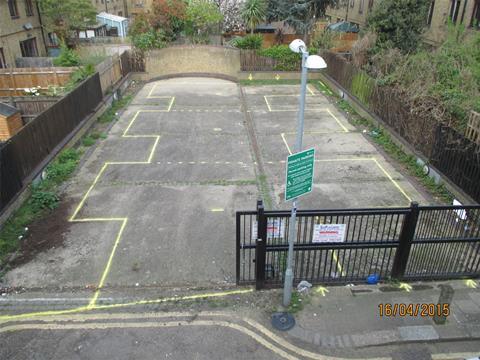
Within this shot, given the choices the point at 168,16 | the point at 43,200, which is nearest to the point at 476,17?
the point at 168,16

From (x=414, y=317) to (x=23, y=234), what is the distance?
884 cm

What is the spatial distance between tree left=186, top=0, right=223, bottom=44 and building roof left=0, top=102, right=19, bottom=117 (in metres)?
16.7

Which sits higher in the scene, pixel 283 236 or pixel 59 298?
pixel 283 236

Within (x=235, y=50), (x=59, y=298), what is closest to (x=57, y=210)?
(x=59, y=298)

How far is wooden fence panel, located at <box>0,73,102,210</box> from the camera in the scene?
1026 cm

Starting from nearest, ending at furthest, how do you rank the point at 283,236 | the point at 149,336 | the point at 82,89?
the point at 149,336 → the point at 283,236 → the point at 82,89

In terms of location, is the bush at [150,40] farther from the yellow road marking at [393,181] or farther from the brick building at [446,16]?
the yellow road marking at [393,181]

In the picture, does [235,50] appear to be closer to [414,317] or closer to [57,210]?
[57,210]

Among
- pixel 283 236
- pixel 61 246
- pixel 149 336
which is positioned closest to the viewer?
pixel 149 336

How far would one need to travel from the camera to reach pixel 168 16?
93.6ft

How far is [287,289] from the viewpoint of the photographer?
709cm

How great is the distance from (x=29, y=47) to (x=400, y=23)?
904 inches
